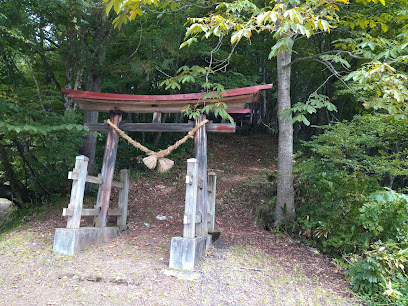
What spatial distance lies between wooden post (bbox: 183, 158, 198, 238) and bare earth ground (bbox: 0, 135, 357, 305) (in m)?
0.54

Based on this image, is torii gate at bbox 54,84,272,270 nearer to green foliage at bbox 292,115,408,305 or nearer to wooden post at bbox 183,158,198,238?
wooden post at bbox 183,158,198,238

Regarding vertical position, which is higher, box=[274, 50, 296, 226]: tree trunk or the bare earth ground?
box=[274, 50, 296, 226]: tree trunk

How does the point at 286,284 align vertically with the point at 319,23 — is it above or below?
below

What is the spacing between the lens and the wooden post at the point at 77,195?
4.96 m

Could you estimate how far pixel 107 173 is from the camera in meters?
6.00

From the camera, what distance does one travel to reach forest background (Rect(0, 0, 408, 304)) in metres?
4.09

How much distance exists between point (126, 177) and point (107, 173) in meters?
0.89

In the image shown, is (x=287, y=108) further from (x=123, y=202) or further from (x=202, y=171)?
(x=123, y=202)

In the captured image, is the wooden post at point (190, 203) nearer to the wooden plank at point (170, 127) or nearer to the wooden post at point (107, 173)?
the wooden plank at point (170, 127)

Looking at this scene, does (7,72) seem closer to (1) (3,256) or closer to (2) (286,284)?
(1) (3,256)

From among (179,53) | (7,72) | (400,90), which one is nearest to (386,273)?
(400,90)

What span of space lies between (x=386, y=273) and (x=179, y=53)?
342 inches

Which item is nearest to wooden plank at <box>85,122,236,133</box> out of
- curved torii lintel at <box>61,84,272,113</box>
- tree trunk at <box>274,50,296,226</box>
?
curved torii lintel at <box>61,84,272,113</box>

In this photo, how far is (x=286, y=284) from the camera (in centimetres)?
426
